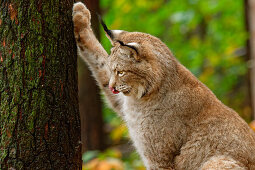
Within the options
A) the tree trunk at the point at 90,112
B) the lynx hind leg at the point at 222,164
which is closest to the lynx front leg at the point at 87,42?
the lynx hind leg at the point at 222,164

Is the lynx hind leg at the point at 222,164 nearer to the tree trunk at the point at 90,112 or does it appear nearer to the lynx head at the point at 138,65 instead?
the lynx head at the point at 138,65

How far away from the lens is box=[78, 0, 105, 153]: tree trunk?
728 cm

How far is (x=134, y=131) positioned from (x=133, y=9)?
6.69m

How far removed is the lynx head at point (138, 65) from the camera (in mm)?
3693

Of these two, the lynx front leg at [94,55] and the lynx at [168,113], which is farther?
the lynx front leg at [94,55]

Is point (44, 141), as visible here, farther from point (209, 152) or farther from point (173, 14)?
point (173, 14)

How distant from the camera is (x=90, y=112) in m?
7.37

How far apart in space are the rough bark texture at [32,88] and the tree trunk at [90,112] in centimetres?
420

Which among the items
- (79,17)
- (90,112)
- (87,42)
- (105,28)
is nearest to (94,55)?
(87,42)

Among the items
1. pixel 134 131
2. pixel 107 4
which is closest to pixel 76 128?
pixel 134 131

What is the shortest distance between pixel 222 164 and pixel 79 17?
207 centimetres

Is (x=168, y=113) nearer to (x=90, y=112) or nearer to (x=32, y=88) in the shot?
(x=32, y=88)

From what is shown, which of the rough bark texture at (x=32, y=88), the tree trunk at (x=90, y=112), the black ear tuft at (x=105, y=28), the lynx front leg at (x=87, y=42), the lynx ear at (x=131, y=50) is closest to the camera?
the rough bark texture at (x=32, y=88)

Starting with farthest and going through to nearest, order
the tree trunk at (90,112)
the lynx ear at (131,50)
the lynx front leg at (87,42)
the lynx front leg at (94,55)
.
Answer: the tree trunk at (90,112), the lynx front leg at (94,55), the lynx front leg at (87,42), the lynx ear at (131,50)
